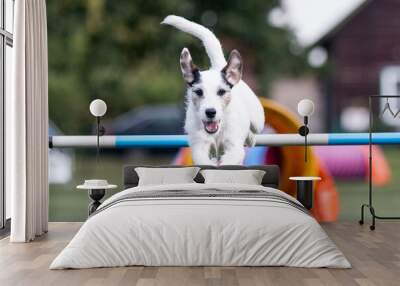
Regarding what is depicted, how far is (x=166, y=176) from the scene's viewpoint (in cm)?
605

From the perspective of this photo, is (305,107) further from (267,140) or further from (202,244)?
(202,244)

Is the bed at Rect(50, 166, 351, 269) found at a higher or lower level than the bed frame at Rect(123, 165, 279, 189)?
lower

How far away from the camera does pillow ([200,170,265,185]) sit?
234 inches

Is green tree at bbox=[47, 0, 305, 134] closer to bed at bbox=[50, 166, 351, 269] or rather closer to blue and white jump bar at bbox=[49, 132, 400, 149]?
blue and white jump bar at bbox=[49, 132, 400, 149]

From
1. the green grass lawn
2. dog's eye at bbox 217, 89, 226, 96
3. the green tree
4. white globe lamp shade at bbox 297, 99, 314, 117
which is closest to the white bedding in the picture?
white globe lamp shade at bbox 297, 99, 314, 117

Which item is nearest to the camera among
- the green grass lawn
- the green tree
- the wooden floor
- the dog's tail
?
the wooden floor

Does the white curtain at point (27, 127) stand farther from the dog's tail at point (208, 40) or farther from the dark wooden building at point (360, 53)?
the dark wooden building at point (360, 53)

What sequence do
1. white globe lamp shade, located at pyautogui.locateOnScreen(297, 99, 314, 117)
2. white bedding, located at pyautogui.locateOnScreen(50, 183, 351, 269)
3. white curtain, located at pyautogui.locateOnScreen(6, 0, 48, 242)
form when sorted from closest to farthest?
1. white bedding, located at pyautogui.locateOnScreen(50, 183, 351, 269)
2. white curtain, located at pyautogui.locateOnScreen(6, 0, 48, 242)
3. white globe lamp shade, located at pyautogui.locateOnScreen(297, 99, 314, 117)

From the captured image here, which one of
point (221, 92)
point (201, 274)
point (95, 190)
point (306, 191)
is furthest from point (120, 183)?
point (201, 274)

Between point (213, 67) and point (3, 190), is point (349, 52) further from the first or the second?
point (3, 190)

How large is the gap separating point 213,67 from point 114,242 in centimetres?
316

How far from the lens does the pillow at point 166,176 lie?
604 cm

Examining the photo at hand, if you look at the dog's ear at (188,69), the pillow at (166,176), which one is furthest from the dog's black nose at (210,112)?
the pillow at (166,176)

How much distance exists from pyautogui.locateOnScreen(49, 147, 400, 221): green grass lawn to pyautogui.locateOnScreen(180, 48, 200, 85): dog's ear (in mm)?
3375
